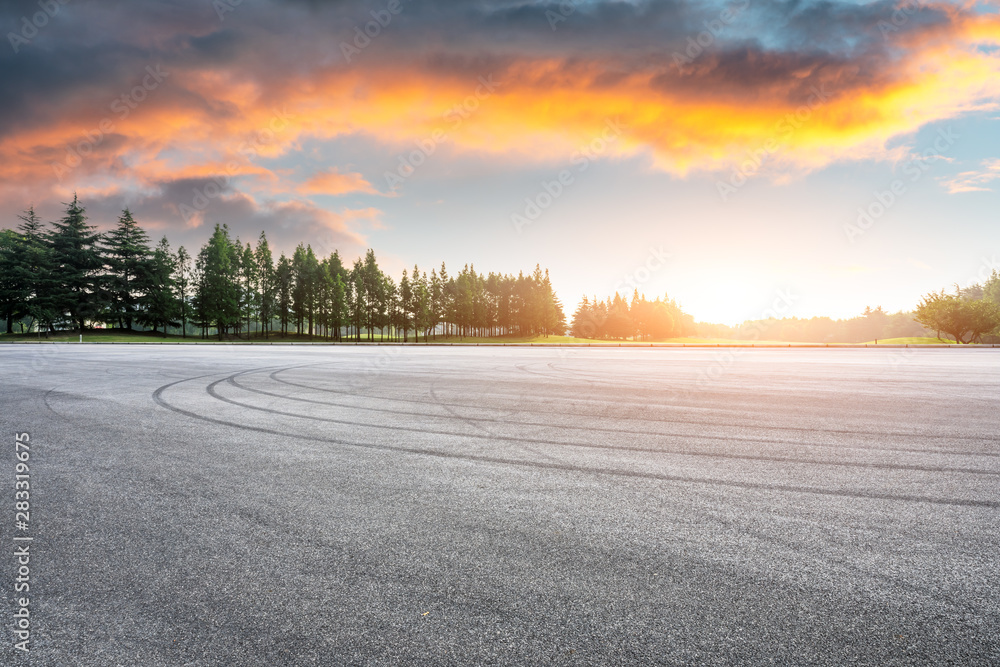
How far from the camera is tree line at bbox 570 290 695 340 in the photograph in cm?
10894

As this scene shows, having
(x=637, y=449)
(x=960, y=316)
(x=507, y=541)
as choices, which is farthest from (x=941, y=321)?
(x=507, y=541)

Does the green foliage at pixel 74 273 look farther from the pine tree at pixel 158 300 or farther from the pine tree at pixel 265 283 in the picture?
the pine tree at pixel 265 283

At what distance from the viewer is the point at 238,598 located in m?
2.75

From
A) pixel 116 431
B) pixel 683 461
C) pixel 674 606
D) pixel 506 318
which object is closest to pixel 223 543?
pixel 674 606

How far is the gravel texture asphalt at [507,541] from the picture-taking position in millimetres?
2395

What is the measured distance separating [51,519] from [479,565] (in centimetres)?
376

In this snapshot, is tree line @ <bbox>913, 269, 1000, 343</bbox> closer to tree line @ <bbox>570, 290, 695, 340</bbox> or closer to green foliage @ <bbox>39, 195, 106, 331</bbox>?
tree line @ <bbox>570, 290, 695, 340</bbox>

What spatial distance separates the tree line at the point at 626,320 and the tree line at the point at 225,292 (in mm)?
24848

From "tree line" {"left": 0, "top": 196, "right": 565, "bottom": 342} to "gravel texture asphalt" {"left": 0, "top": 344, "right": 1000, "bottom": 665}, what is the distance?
7271cm

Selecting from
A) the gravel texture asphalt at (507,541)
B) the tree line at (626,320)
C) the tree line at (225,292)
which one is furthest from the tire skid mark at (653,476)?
the tree line at (626,320)

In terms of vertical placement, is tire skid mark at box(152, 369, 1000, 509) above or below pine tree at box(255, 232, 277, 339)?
below

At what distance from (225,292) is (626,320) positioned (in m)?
80.0

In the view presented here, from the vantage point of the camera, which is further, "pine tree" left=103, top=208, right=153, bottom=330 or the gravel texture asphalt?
"pine tree" left=103, top=208, right=153, bottom=330

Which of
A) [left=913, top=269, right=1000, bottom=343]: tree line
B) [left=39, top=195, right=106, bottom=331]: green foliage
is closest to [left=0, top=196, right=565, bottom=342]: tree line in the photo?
[left=39, top=195, right=106, bottom=331]: green foliage
